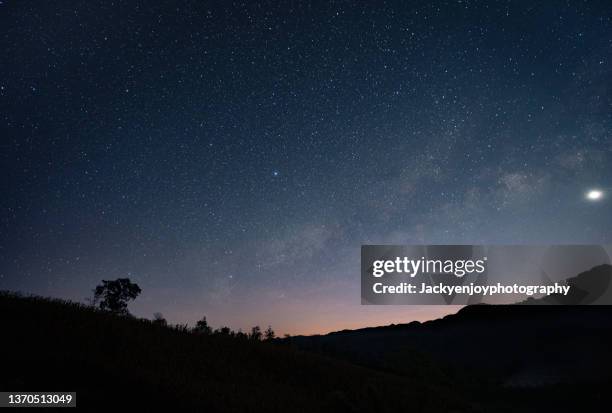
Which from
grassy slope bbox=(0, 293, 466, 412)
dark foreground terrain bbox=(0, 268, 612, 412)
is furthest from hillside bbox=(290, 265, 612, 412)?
grassy slope bbox=(0, 293, 466, 412)

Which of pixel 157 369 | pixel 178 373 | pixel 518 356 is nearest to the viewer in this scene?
pixel 178 373

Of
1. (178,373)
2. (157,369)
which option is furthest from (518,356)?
(157,369)

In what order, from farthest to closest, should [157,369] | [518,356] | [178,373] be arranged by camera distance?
[518,356]
[157,369]
[178,373]

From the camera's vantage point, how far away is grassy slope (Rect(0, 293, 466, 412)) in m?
6.34

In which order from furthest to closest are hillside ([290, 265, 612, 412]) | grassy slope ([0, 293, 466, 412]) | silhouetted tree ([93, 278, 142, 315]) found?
silhouetted tree ([93, 278, 142, 315]), hillside ([290, 265, 612, 412]), grassy slope ([0, 293, 466, 412])

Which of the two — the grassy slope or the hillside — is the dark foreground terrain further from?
the hillside

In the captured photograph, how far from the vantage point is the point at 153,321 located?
13.0 meters

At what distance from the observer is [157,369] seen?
786cm

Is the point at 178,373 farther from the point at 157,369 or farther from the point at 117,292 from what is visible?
the point at 117,292

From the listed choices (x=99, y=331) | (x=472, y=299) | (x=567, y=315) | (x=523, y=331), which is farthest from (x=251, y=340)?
(x=472, y=299)

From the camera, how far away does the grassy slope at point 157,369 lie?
6.34m

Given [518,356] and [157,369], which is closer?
[157,369]

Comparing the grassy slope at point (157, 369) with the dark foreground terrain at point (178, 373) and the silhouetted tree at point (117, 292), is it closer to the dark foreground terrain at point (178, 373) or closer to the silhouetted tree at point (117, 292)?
the dark foreground terrain at point (178, 373)

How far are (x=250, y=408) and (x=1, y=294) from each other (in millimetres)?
8488
